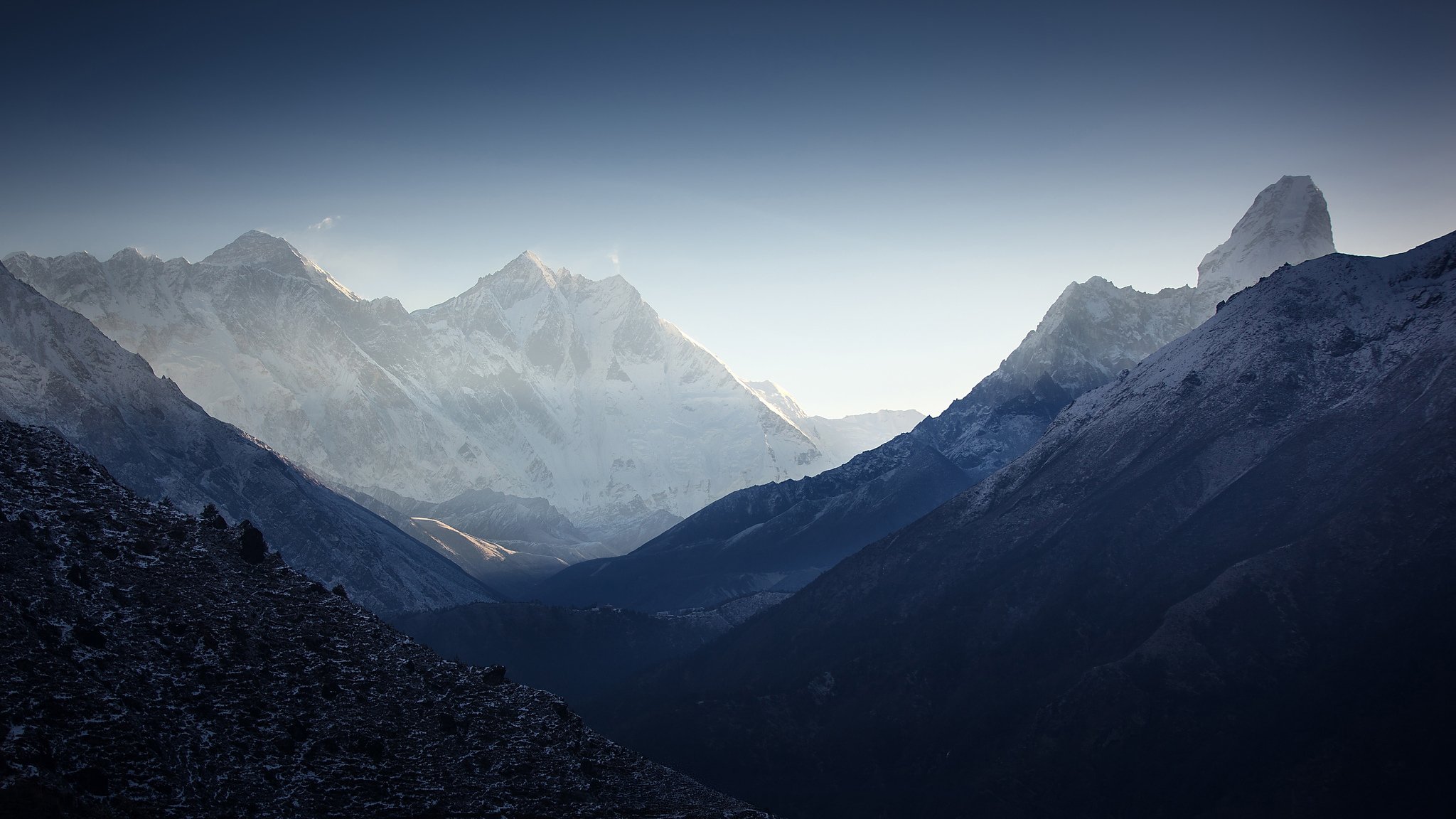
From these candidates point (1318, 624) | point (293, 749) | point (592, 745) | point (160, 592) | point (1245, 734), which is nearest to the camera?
point (293, 749)

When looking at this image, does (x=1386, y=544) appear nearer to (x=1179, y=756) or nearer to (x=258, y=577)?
(x=1179, y=756)

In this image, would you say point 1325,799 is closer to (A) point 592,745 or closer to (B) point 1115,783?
(B) point 1115,783

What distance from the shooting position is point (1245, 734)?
181625 millimetres

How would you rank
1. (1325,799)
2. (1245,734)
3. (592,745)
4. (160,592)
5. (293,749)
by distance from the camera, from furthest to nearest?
(1245,734), (1325,799), (592,745), (160,592), (293,749)

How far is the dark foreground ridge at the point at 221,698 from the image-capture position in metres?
81.5

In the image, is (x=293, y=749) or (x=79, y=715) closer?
(x=79, y=715)

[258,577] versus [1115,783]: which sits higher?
[258,577]

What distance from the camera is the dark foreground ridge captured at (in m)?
81.5

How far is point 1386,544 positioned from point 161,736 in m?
200

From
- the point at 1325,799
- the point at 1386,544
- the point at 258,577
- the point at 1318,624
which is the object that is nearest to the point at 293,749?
the point at 258,577

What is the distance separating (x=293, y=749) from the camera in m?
92.1

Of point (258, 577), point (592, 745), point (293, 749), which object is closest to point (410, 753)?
point (293, 749)

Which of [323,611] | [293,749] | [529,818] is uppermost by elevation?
[323,611]

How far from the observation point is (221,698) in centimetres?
9306
